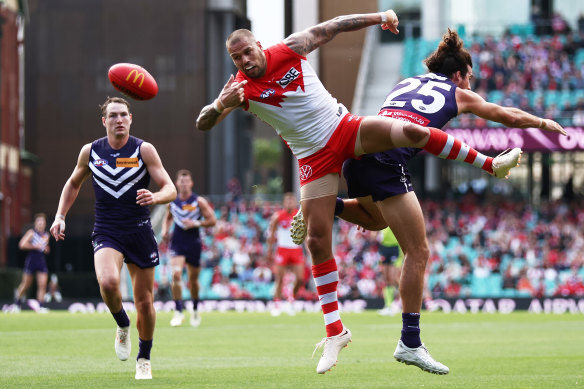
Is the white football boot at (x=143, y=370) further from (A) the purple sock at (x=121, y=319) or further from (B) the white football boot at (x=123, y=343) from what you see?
(A) the purple sock at (x=121, y=319)

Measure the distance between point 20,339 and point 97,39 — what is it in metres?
Answer: 26.9

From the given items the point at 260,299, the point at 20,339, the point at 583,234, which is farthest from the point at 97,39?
the point at 20,339

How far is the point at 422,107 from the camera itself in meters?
8.38

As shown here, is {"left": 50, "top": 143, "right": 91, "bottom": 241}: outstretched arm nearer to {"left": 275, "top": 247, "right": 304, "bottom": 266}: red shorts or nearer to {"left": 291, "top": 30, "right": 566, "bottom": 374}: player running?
{"left": 291, "top": 30, "right": 566, "bottom": 374}: player running

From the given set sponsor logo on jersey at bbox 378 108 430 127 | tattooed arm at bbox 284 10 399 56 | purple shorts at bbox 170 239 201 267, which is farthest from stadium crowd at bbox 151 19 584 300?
tattooed arm at bbox 284 10 399 56

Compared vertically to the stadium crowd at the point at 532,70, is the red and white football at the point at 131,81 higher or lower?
lower

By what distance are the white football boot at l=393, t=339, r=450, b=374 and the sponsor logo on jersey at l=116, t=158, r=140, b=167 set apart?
3018 millimetres

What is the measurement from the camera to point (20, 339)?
44.5ft

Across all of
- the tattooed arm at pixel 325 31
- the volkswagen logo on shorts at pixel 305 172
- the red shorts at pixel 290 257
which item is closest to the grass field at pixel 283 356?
the volkswagen logo on shorts at pixel 305 172

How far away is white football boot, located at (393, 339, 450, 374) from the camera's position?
7.82 meters

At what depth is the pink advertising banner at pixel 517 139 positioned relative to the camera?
27.2 m

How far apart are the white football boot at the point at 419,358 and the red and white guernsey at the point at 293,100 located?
178 centimetres

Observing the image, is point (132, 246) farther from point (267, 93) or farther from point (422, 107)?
point (422, 107)

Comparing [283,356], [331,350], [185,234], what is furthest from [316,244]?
[185,234]
